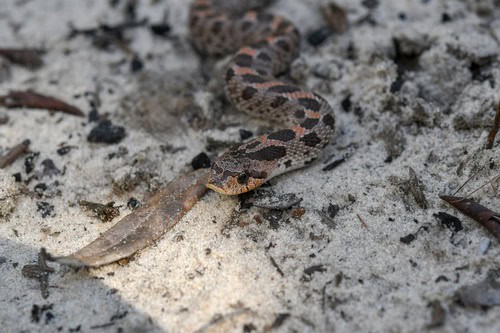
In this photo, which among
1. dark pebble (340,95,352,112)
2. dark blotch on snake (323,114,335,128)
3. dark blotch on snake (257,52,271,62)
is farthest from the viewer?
dark blotch on snake (257,52,271,62)

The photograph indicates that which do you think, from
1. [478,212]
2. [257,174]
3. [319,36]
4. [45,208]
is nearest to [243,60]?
[319,36]

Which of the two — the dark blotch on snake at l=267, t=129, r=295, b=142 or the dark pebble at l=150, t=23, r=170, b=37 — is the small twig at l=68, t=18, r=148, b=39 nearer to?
the dark pebble at l=150, t=23, r=170, b=37

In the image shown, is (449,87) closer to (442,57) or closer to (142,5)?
(442,57)

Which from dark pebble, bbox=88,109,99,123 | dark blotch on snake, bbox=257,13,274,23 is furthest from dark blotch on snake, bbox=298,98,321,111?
dark pebble, bbox=88,109,99,123

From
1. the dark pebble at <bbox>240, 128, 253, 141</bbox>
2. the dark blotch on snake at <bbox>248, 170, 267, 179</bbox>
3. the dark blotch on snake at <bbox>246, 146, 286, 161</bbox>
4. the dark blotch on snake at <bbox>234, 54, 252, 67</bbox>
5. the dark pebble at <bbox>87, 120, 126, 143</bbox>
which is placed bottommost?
the dark pebble at <bbox>87, 120, 126, 143</bbox>

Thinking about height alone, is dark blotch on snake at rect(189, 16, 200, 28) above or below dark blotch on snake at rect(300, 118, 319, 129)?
below

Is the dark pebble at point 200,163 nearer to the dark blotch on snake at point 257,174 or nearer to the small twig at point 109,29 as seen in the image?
the dark blotch on snake at point 257,174
